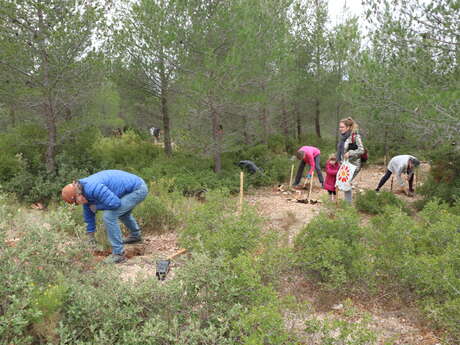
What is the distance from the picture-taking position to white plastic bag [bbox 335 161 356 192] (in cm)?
534

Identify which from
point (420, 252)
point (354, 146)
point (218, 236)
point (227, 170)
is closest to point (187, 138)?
point (227, 170)

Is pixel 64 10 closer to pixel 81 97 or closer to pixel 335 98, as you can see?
pixel 81 97

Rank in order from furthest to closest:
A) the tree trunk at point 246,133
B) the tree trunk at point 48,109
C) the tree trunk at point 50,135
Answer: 1. the tree trunk at point 246,133
2. the tree trunk at point 50,135
3. the tree trunk at point 48,109

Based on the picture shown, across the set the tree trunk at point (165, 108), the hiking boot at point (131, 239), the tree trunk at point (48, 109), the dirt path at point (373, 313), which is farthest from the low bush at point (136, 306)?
the tree trunk at point (165, 108)

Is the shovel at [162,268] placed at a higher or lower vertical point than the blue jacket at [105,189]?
lower

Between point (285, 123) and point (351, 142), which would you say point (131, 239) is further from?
point (285, 123)

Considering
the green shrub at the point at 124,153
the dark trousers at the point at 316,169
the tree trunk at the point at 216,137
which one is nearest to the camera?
the dark trousers at the point at 316,169

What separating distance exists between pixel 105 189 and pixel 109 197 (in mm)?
102

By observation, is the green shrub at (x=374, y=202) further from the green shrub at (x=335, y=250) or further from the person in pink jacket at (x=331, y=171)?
the green shrub at (x=335, y=250)

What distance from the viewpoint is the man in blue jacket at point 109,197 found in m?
3.82

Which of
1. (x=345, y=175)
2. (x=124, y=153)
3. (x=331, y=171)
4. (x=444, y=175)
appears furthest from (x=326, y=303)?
(x=124, y=153)

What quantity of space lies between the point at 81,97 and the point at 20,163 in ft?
6.71

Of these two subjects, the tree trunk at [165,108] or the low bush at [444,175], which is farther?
the tree trunk at [165,108]

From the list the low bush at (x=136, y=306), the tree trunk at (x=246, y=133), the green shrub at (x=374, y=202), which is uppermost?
the tree trunk at (x=246, y=133)
